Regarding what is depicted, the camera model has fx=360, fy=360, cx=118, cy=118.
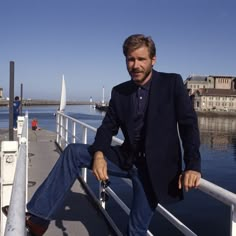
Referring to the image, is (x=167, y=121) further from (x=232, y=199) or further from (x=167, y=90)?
(x=232, y=199)

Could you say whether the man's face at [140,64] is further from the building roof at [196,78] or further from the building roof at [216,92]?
the building roof at [196,78]

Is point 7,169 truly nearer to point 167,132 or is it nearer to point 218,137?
point 167,132

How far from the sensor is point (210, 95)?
13112 cm

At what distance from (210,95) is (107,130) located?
5235 inches

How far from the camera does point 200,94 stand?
131 metres

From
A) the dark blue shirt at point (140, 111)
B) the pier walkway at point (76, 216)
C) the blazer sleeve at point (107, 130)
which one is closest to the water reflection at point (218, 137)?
the pier walkway at point (76, 216)

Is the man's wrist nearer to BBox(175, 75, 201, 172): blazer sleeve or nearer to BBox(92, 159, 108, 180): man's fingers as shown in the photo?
BBox(92, 159, 108, 180): man's fingers

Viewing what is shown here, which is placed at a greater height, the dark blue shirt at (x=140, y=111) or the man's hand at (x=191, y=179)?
the dark blue shirt at (x=140, y=111)

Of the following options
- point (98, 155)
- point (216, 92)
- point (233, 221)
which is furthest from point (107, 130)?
point (216, 92)

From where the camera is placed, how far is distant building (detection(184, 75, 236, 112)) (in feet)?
430

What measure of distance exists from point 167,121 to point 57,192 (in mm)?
884

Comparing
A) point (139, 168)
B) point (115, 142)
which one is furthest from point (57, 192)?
point (115, 142)

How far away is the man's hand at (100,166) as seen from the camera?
2.47 meters

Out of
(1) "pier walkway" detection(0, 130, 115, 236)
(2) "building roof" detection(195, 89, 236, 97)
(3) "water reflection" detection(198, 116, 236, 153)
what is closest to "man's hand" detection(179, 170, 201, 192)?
(1) "pier walkway" detection(0, 130, 115, 236)
